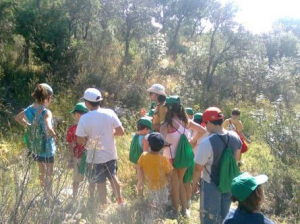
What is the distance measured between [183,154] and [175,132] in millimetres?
285

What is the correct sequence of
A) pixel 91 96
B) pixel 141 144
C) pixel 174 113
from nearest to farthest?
pixel 91 96
pixel 174 113
pixel 141 144

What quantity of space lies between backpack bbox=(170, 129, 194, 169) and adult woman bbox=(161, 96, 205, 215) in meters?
0.05

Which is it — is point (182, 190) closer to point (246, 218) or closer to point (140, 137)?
point (140, 137)

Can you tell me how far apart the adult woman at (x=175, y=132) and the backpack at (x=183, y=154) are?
5 cm

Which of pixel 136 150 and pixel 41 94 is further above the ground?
pixel 41 94

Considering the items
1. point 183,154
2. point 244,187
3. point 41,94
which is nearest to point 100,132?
point 41,94

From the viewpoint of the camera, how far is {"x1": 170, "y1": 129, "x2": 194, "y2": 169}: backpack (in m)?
4.21

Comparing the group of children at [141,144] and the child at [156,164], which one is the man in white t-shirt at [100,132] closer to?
the group of children at [141,144]

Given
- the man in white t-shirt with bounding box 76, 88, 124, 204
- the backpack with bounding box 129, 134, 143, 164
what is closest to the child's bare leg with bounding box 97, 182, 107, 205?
the man in white t-shirt with bounding box 76, 88, 124, 204

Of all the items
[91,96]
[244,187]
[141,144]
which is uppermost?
[91,96]

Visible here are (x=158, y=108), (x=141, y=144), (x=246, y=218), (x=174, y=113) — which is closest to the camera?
(x=246, y=218)

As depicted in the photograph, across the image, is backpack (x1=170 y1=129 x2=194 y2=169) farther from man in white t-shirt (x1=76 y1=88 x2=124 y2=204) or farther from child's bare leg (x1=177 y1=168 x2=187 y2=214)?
man in white t-shirt (x1=76 y1=88 x2=124 y2=204)

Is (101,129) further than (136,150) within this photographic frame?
No

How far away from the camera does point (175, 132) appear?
422cm
